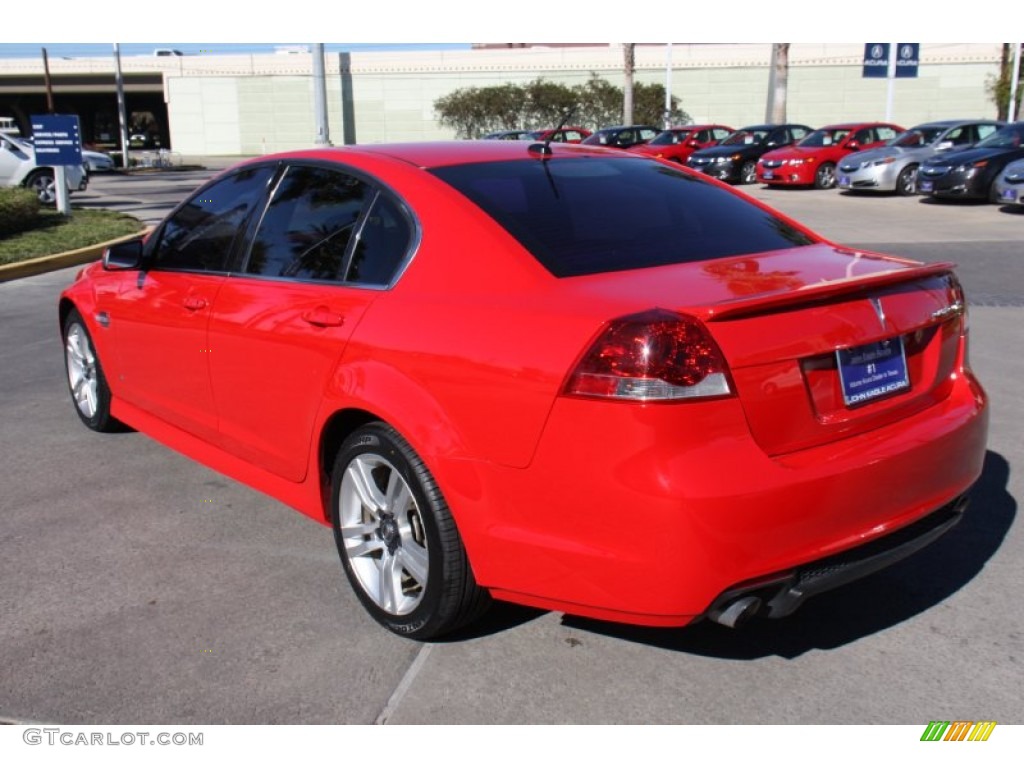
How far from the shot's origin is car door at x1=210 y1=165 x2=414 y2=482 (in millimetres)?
3547

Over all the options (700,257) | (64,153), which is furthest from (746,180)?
(700,257)

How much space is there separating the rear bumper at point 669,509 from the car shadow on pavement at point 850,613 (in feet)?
1.61

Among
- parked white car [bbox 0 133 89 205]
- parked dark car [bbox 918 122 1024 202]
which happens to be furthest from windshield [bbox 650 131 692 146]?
parked white car [bbox 0 133 89 205]

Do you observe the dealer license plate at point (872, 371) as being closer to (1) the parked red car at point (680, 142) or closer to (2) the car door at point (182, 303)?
(2) the car door at point (182, 303)

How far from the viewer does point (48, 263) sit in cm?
1281

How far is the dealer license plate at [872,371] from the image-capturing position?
2.96 meters

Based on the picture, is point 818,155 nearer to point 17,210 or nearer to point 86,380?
point 17,210

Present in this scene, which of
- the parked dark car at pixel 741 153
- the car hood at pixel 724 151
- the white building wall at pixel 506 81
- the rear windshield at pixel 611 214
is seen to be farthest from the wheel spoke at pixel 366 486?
the white building wall at pixel 506 81

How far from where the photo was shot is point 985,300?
9383 millimetres

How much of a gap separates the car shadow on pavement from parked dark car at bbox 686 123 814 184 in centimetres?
2329

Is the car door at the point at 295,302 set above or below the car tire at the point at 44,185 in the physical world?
above
